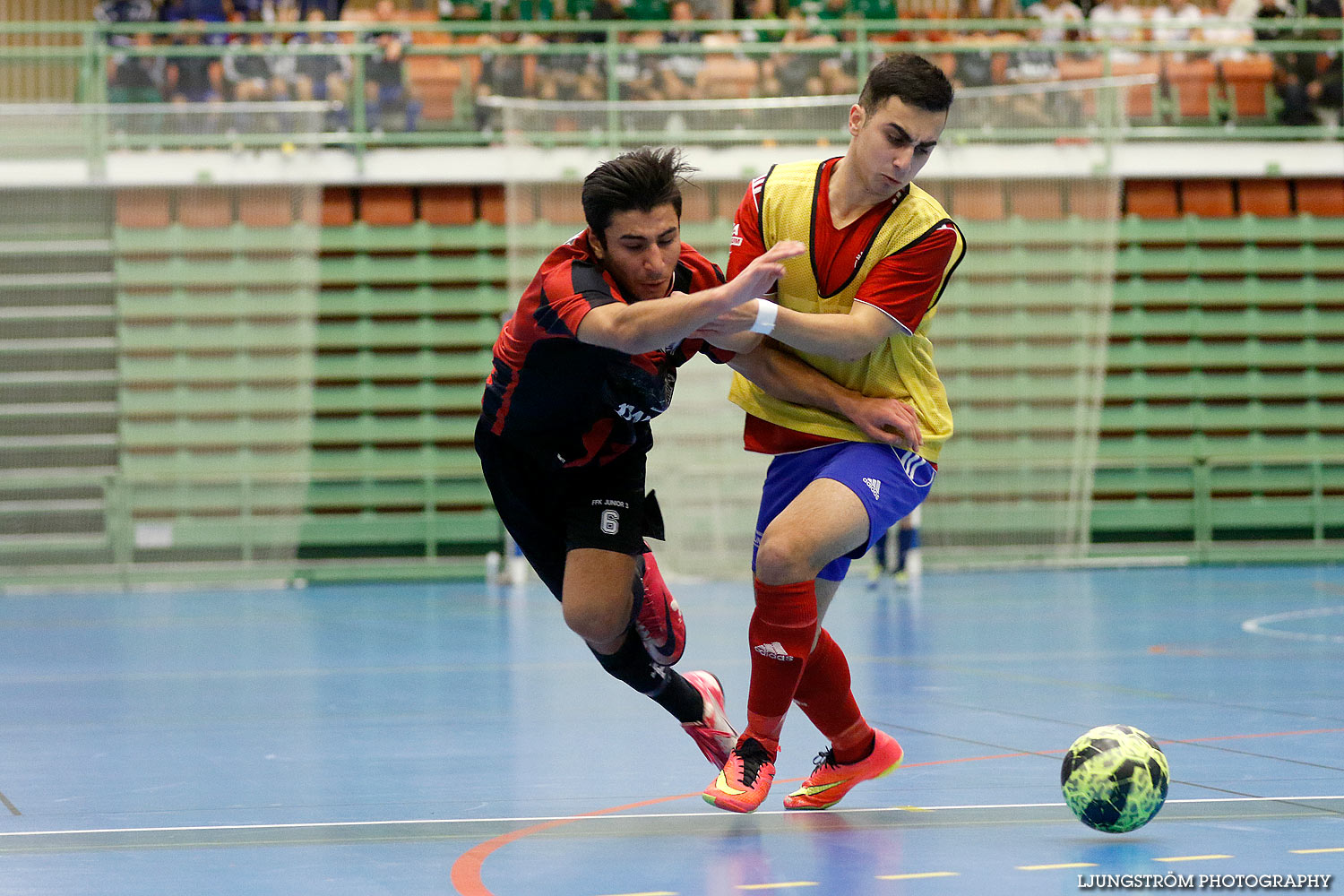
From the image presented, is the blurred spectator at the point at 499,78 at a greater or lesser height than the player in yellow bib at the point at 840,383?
greater

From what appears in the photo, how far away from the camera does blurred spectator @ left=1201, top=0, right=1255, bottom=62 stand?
14.5 metres

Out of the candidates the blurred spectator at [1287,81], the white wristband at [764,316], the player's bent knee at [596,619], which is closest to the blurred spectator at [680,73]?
the blurred spectator at [1287,81]

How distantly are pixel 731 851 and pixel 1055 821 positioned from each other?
878 millimetres

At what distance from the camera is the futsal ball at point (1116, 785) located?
3535mm

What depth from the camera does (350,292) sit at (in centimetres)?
1504

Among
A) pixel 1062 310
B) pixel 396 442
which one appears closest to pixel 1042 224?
pixel 1062 310

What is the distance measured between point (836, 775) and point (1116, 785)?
2.86ft

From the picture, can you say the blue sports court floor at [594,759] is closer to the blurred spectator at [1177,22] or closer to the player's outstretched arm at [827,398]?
the player's outstretched arm at [827,398]

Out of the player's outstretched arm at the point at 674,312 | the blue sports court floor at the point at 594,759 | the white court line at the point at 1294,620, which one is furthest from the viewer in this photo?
the white court line at the point at 1294,620

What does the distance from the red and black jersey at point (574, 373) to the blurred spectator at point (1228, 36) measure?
12.0m

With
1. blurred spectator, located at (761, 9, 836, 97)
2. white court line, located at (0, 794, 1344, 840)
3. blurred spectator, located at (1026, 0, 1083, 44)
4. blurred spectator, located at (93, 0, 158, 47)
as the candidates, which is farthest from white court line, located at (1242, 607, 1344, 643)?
blurred spectator, located at (93, 0, 158, 47)

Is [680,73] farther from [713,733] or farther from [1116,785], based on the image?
[1116,785]

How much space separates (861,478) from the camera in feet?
13.1

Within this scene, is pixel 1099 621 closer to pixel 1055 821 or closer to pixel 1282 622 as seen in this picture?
pixel 1282 622
